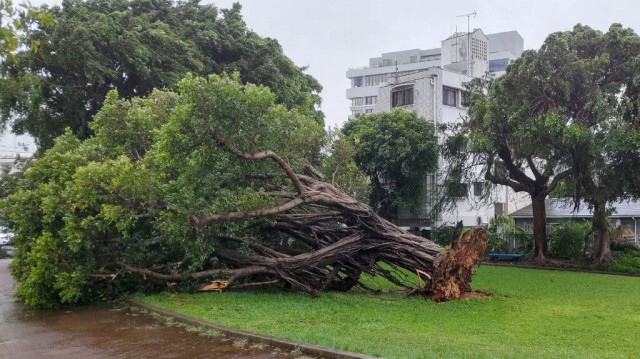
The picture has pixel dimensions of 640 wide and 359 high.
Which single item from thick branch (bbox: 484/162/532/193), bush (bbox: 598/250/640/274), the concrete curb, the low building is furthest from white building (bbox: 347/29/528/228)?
the concrete curb

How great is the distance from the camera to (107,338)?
9.29 m

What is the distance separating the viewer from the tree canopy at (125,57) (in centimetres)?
1850

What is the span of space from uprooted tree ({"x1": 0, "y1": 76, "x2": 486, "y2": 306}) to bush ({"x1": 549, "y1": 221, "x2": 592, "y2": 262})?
1229 cm

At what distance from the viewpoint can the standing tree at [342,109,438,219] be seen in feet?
91.2

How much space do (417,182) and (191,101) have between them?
1912 cm

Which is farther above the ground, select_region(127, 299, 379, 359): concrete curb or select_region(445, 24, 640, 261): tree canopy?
select_region(445, 24, 640, 261): tree canopy

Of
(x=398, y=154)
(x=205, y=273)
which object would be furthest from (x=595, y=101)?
(x=205, y=273)

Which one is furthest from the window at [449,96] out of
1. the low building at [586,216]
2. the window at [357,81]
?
the window at [357,81]

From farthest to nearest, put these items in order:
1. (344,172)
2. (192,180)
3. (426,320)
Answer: (344,172) < (192,180) < (426,320)

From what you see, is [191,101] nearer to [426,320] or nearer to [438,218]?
[426,320]

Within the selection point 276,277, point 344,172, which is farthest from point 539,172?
point 276,277

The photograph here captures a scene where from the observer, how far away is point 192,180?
39.9 feet

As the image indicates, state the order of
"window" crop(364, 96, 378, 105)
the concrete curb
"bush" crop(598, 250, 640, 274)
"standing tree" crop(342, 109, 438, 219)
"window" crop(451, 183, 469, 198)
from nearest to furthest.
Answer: the concrete curb → "bush" crop(598, 250, 640, 274) → "window" crop(451, 183, 469, 198) → "standing tree" crop(342, 109, 438, 219) → "window" crop(364, 96, 378, 105)

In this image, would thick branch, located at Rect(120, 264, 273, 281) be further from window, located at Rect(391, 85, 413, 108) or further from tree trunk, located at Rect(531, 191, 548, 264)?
window, located at Rect(391, 85, 413, 108)
